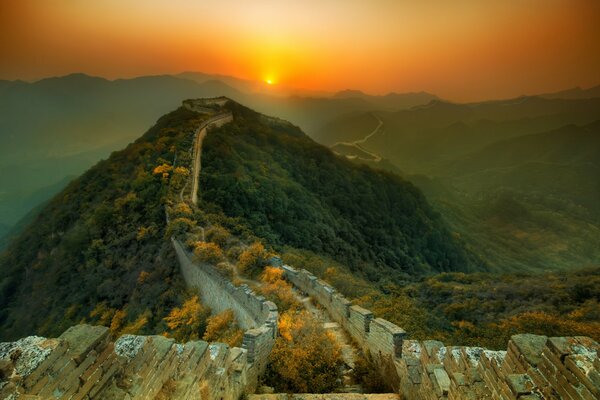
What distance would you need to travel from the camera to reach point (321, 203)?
3844cm

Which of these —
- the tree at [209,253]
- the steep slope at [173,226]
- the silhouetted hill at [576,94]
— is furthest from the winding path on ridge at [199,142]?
the silhouetted hill at [576,94]

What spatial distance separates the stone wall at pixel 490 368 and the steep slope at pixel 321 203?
14975 millimetres

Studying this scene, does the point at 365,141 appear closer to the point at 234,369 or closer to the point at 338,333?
the point at 338,333

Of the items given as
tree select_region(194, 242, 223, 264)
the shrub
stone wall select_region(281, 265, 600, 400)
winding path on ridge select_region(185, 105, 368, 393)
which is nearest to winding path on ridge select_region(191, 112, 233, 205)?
the shrub

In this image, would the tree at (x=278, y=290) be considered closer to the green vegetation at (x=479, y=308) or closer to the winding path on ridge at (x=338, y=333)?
the winding path on ridge at (x=338, y=333)

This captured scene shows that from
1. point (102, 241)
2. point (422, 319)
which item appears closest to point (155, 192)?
point (102, 241)

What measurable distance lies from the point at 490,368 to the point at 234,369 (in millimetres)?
4657

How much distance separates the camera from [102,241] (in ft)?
81.8

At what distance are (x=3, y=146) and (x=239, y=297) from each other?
24524cm

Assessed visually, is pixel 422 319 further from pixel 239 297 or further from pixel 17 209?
pixel 17 209

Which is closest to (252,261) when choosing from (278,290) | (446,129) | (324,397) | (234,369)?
(278,290)

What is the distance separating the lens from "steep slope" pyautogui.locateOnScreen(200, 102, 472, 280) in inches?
1103

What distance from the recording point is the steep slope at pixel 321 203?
28016 mm

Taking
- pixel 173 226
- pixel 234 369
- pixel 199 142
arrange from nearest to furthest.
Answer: pixel 234 369, pixel 173 226, pixel 199 142
